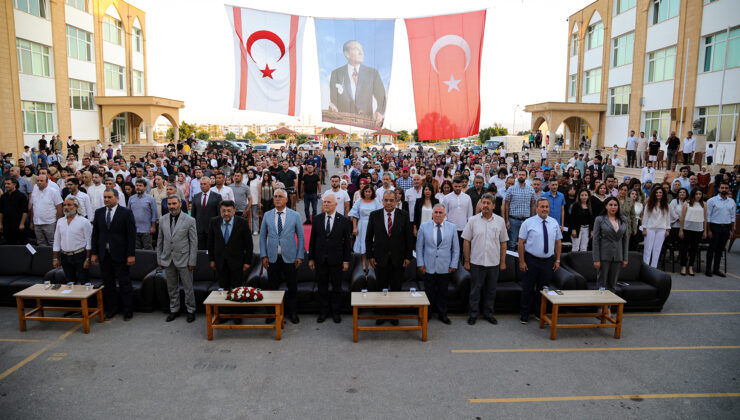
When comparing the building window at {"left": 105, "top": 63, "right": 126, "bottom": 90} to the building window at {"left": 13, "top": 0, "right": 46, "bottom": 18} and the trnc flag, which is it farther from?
the trnc flag

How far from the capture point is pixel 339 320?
22.1 ft

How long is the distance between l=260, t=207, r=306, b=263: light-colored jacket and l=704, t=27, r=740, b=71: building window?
22241mm

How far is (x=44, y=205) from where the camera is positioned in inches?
340

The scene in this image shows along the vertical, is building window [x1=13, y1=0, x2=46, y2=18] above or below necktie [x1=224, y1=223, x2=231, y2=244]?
→ above

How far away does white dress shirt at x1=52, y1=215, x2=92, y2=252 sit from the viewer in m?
6.79

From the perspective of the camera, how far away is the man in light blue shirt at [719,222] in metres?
9.16

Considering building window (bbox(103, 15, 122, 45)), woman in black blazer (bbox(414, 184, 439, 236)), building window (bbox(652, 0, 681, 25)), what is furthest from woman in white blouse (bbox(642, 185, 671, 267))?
building window (bbox(103, 15, 122, 45))

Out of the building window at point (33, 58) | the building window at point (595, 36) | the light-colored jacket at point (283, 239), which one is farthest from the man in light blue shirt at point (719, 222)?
the building window at point (33, 58)

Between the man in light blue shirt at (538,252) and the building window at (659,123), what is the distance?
76.0 feet

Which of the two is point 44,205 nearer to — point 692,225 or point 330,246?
point 330,246

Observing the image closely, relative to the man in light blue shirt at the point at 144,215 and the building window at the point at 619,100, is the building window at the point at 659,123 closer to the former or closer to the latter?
the building window at the point at 619,100

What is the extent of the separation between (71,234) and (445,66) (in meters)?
7.80

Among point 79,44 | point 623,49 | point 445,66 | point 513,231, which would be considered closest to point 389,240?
point 513,231

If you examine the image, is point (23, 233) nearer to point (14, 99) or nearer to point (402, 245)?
point (402, 245)
